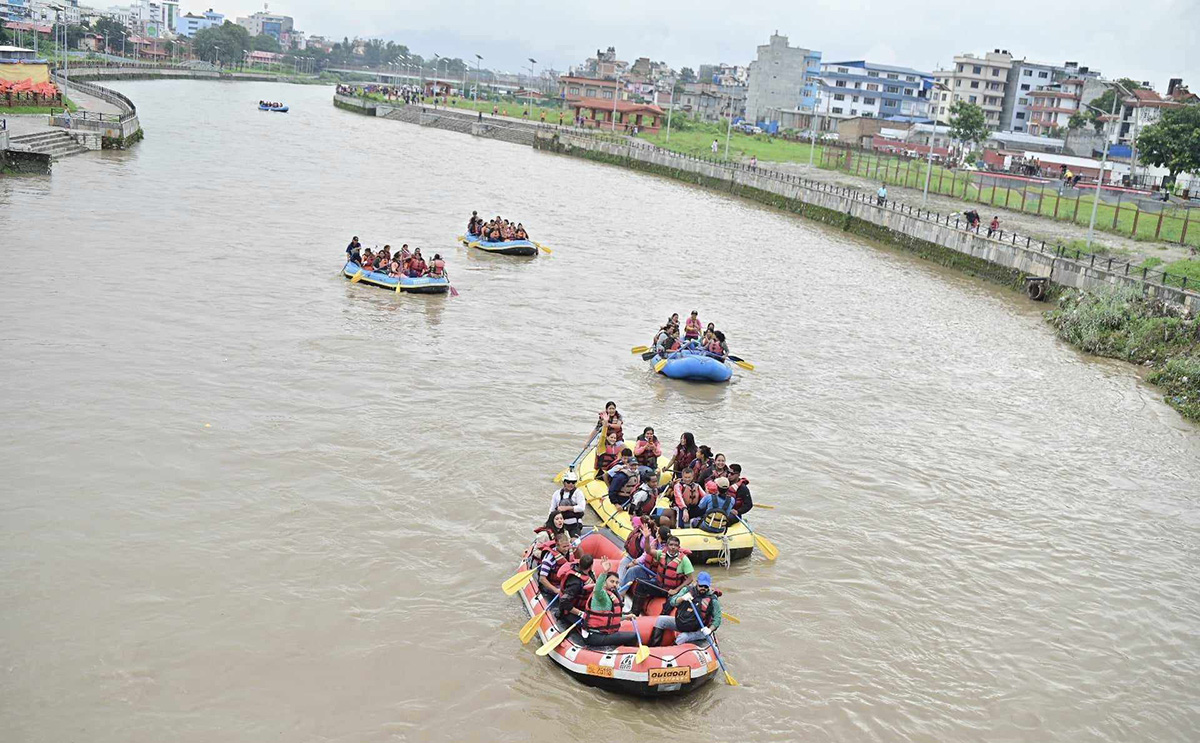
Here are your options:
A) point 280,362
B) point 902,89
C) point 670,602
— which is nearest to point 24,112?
point 280,362

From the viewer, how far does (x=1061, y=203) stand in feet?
165

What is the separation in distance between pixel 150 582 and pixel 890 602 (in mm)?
9589

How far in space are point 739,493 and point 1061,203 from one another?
41757 mm

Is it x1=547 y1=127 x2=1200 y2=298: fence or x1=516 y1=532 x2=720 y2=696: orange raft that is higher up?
x1=547 y1=127 x2=1200 y2=298: fence

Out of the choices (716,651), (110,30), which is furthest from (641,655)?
(110,30)

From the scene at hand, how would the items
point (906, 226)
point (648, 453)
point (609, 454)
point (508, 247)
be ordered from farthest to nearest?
1. point (906, 226)
2. point (508, 247)
3. point (609, 454)
4. point (648, 453)

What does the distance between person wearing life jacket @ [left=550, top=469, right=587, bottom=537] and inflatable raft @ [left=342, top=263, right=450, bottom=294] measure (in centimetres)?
1550

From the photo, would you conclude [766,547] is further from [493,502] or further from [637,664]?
[637,664]

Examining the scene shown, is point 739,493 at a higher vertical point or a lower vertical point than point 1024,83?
lower

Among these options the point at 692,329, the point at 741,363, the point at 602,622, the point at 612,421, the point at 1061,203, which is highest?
the point at 1061,203

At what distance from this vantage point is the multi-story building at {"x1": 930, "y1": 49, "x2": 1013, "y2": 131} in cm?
10406

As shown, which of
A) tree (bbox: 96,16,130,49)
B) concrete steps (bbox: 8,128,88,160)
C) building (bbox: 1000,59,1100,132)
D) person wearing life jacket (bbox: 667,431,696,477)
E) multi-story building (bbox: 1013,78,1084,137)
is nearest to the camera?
person wearing life jacket (bbox: 667,431,696,477)

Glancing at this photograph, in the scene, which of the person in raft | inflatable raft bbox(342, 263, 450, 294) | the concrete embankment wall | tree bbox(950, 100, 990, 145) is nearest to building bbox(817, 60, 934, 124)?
tree bbox(950, 100, 990, 145)

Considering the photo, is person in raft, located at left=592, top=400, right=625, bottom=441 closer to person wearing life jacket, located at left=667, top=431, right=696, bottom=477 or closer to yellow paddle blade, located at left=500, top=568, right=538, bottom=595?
person wearing life jacket, located at left=667, top=431, right=696, bottom=477
